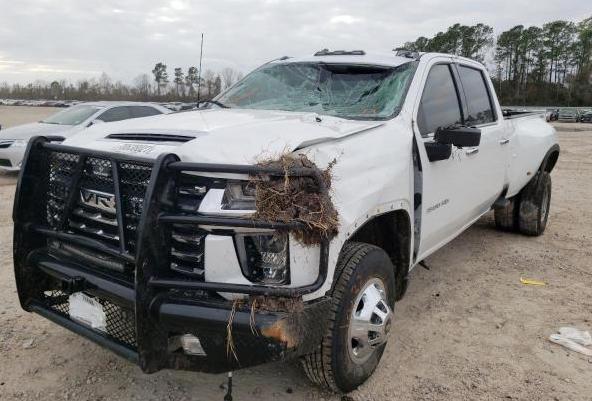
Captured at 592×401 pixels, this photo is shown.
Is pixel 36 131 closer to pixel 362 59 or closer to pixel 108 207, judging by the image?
pixel 362 59

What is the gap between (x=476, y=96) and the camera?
5.02 m

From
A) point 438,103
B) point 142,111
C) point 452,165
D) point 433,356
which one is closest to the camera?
point 433,356

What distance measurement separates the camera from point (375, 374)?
11.0 ft

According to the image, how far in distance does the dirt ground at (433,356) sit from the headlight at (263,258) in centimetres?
102

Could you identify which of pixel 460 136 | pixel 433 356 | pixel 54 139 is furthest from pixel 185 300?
pixel 460 136

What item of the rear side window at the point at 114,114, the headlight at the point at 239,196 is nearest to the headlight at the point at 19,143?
the rear side window at the point at 114,114

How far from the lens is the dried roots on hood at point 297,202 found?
7.65ft

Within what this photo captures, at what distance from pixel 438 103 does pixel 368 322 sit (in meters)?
2.00

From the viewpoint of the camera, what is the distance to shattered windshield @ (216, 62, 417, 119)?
374cm

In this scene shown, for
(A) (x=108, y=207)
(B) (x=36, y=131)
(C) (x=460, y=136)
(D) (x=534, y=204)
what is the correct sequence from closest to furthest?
(A) (x=108, y=207)
(C) (x=460, y=136)
(D) (x=534, y=204)
(B) (x=36, y=131)

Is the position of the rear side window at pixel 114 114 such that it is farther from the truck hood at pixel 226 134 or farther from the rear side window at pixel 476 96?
the truck hood at pixel 226 134

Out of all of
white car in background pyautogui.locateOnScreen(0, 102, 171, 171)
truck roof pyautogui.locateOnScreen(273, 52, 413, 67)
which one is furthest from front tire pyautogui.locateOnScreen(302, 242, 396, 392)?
white car in background pyautogui.locateOnScreen(0, 102, 171, 171)

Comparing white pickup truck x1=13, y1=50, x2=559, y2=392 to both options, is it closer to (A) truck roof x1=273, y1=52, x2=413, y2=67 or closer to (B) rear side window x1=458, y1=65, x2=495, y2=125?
(A) truck roof x1=273, y1=52, x2=413, y2=67

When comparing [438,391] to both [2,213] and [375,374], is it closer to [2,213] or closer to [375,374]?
[375,374]
